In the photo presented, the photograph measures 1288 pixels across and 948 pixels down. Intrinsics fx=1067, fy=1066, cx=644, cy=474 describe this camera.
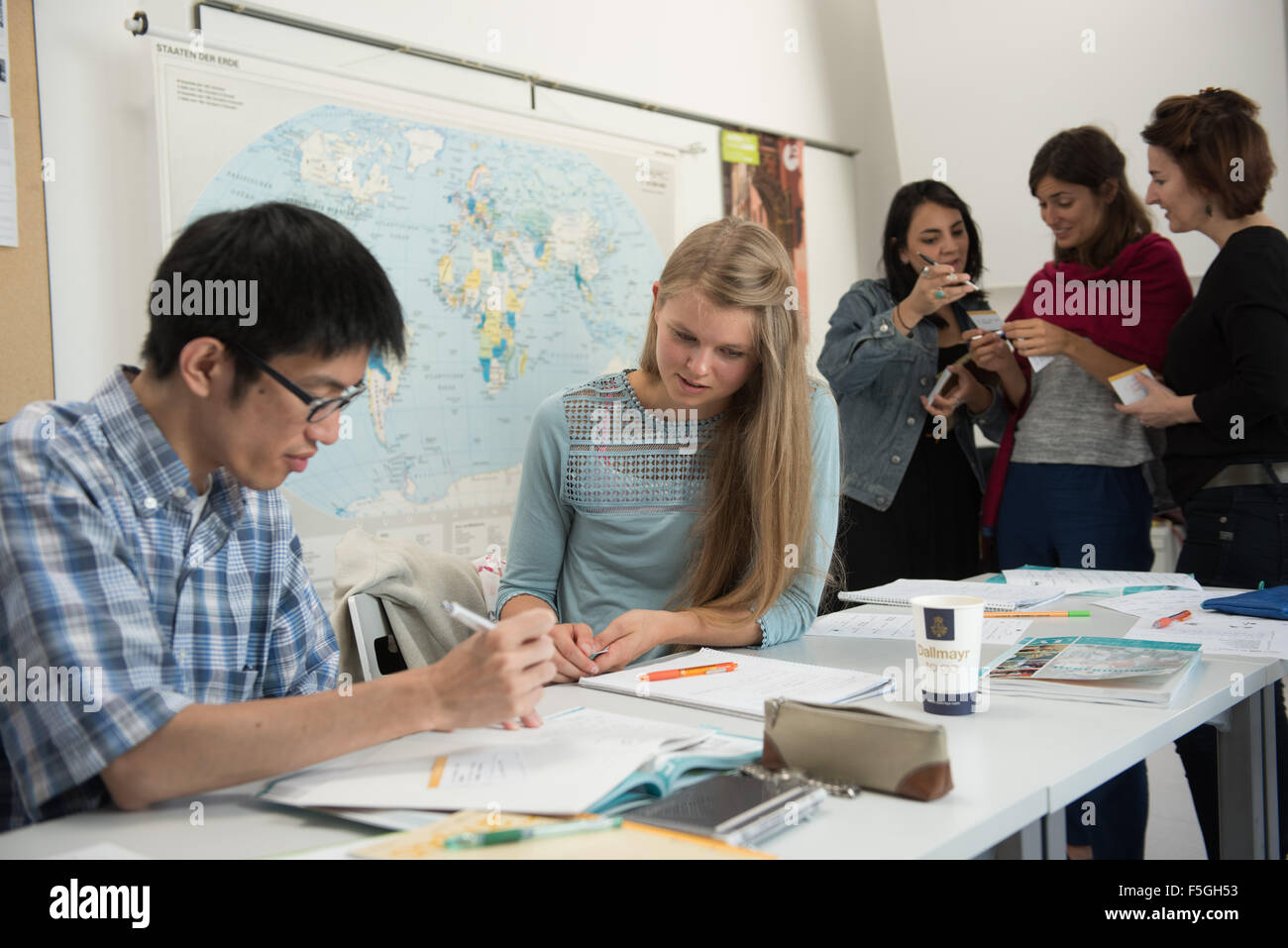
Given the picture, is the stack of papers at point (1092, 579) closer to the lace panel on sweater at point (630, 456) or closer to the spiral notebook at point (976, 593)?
the spiral notebook at point (976, 593)

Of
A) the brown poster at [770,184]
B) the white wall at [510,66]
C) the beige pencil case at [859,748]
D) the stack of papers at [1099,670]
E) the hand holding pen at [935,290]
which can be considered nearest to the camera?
the beige pencil case at [859,748]

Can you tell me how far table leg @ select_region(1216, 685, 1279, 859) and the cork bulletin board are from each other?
2167mm

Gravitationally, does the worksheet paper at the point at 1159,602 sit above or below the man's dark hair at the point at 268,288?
below

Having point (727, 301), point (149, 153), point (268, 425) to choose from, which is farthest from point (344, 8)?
point (268, 425)

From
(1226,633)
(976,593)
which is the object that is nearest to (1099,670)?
(1226,633)

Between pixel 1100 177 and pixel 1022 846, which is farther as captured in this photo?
pixel 1100 177

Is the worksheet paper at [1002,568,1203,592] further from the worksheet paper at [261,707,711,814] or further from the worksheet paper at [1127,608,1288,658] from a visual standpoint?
the worksheet paper at [261,707,711,814]

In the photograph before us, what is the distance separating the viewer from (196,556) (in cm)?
106

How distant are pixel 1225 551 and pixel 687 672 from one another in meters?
1.38

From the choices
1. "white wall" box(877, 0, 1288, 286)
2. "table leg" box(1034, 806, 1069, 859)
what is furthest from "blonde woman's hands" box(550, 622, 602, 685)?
"white wall" box(877, 0, 1288, 286)

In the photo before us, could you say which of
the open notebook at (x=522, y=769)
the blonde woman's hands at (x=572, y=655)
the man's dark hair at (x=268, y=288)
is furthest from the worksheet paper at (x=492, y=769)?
the man's dark hair at (x=268, y=288)

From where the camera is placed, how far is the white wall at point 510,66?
2.20 m

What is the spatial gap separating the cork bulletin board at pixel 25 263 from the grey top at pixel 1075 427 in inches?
84.9

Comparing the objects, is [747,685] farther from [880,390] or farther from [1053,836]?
[880,390]
